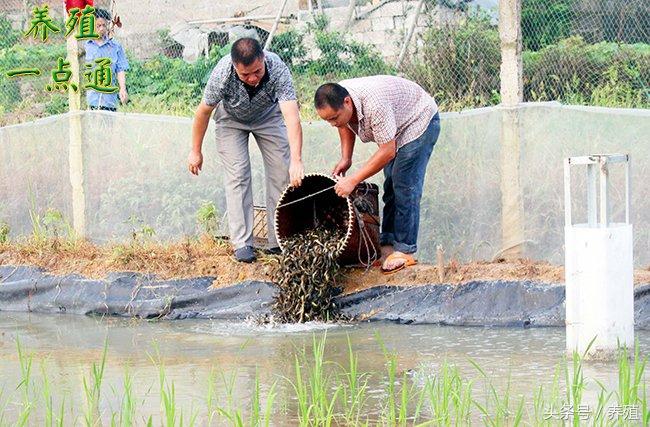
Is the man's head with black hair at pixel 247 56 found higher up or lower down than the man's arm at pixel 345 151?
higher up

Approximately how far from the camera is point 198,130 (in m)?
7.84

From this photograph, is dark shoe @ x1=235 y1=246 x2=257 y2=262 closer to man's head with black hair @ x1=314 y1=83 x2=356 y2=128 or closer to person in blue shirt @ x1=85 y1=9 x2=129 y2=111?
man's head with black hair @ x1=314 y1=83 x2=356 y2=128

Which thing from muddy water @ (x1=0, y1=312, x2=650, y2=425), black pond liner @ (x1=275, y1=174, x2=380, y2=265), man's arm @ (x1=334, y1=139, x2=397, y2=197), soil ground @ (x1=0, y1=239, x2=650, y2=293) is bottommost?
muddy water @ (x1=0, y1=312, x2=650, y2=425)

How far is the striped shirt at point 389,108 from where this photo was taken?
7.16 m

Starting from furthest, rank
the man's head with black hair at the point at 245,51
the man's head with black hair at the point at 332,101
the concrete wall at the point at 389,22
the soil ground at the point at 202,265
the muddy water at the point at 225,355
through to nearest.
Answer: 1. the concrete wall at the point at 389,22
2. the soil ground at the point at 202,265
3. the man's head with black hair at the point at 245,51
4. the man's head with black hair at the point at 332,101
5. the muddy water at the point at 225,355

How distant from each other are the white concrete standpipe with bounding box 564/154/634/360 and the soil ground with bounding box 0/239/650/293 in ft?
4.48

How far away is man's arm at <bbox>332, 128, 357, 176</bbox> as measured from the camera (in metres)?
7.60

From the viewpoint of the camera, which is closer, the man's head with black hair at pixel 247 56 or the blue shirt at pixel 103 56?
the man's head with black hair at pixel 247 56

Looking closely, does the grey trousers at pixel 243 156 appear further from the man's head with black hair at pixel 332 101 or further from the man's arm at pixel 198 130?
the man's head with black hair at pixel 332 101

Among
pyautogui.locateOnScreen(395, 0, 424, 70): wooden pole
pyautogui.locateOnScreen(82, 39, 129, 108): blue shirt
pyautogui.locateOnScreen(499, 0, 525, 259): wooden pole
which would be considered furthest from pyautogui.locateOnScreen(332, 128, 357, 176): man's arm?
pyautogui.locateOnScreen(82, 39, 129, 108): blue shirt

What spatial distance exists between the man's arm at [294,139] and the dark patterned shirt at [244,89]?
0.06m

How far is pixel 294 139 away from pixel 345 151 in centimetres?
36

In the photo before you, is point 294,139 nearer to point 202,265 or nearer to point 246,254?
point 246,254

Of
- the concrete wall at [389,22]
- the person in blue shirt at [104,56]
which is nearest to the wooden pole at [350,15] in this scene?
the concrete wall at [389,22]
